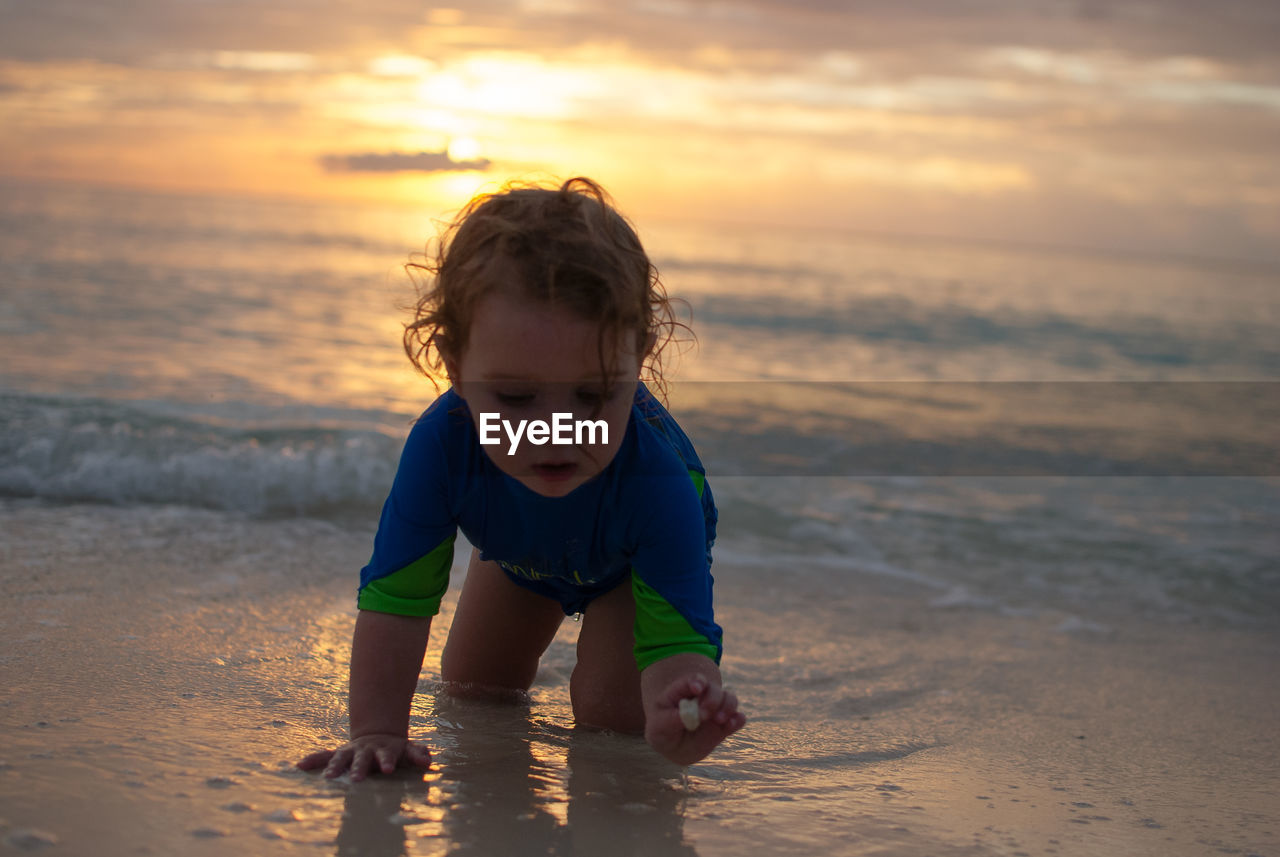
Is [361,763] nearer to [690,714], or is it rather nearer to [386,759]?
[386,759]

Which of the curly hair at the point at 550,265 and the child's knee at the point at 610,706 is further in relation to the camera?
the child's knee at the point at 610,706

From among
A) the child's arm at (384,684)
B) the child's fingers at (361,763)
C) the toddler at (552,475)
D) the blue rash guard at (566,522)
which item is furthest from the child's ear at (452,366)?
the child's fingers at (361,763)

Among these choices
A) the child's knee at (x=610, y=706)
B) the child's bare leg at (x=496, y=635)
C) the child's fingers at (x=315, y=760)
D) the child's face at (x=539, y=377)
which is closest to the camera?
the child's face at (x=539, y=377)

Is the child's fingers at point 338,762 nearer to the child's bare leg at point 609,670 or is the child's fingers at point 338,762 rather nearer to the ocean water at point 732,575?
the ocean water at point 732,575

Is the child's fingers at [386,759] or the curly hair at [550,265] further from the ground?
the curly hair at [550,265]

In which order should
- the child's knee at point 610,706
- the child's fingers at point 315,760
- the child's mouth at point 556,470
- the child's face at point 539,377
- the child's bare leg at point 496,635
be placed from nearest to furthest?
1. the child's face at point 539,377
2. the child's mouth at point 556,470
3. the child's fingers at point 315,760
4. the child's knee at point 610,706
5. the child's bare leg at point 496,635

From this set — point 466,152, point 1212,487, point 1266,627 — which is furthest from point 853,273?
point 466,152

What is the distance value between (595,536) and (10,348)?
800 cm

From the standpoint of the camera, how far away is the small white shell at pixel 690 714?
6.13ft

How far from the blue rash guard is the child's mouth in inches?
8.2

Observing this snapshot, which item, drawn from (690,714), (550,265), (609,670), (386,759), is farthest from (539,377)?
(609,670)

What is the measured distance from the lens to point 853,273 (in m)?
29.0

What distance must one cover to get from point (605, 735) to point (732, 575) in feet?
7.04

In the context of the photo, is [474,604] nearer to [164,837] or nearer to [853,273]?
[164,837]
